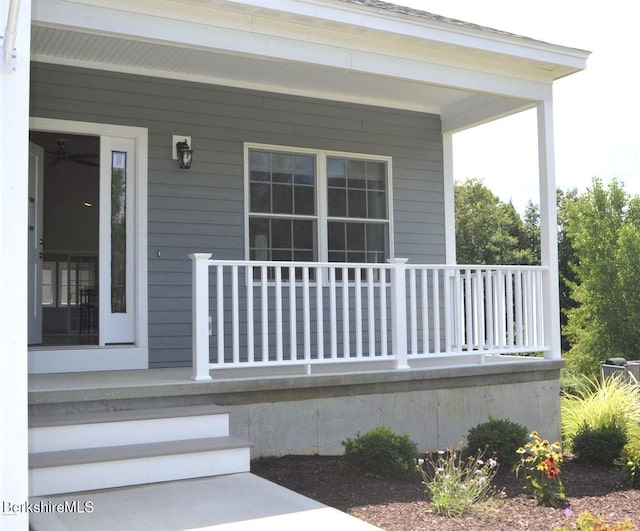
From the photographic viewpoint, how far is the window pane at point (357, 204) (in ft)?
25.3

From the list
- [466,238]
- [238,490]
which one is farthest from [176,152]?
[466,238]

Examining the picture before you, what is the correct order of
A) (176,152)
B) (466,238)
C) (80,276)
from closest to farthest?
(176,152)
(80,276)
(466,238)

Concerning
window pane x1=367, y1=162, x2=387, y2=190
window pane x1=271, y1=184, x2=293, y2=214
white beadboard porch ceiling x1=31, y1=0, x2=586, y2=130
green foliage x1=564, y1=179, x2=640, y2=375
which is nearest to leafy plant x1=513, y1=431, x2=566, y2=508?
white beadboard porch ceiling x1=31, y1=0, x2=586, y2=130

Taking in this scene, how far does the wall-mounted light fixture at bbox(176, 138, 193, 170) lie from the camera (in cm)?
670

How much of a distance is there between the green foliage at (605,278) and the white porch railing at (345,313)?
9.86 metres

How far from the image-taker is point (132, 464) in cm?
419

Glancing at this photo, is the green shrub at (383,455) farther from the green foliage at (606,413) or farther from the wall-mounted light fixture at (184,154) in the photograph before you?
the wall-mounted light fixture at (184,154)

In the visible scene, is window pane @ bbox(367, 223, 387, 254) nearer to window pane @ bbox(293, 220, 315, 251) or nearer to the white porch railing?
the white porch railing

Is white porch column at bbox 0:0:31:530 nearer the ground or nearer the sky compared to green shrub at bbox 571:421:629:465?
nearer the sky

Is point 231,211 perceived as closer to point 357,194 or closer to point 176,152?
point 176,152

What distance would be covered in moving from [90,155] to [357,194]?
3.64 metres

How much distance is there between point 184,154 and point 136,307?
150 centimetres

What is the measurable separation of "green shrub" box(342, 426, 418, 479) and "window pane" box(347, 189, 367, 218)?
3158 mm

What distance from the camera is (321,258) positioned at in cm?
743
